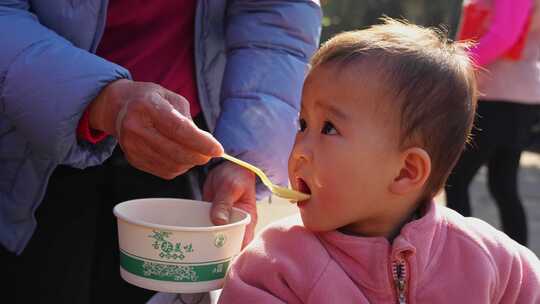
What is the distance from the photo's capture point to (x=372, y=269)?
196cm

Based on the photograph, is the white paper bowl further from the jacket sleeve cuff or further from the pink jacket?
the jacket sleeve cuff

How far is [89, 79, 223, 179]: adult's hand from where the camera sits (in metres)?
1.88

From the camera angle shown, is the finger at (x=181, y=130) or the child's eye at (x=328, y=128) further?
the child's eye at (x=328, y=128)

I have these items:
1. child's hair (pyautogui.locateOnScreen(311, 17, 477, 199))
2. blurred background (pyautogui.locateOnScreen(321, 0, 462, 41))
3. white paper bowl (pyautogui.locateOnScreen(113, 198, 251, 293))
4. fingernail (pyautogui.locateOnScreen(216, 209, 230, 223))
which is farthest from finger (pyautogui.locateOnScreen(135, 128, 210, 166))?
blurred background (pyautogui.locateOnScreen(321, 0, 462, 41))

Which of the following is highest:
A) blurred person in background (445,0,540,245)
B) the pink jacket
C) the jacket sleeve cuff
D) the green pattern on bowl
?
the jacket sleeve cuff

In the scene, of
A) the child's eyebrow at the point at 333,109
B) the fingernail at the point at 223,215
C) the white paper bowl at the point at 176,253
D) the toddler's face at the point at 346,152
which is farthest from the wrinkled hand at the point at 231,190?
the child's eyebrow at the point at 333,109

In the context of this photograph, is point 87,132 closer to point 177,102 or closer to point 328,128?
point 177,102

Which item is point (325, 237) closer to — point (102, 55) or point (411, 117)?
point (411, 117)

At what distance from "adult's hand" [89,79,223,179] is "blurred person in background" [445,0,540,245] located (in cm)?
279

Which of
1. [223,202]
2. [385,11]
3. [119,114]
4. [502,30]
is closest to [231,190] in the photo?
[223,202]

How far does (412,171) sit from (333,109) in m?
0.23

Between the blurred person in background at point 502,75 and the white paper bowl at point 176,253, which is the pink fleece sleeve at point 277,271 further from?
the blurred person in background at point 502,75

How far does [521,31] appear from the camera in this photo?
452 cm

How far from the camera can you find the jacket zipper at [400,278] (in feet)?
6.39
